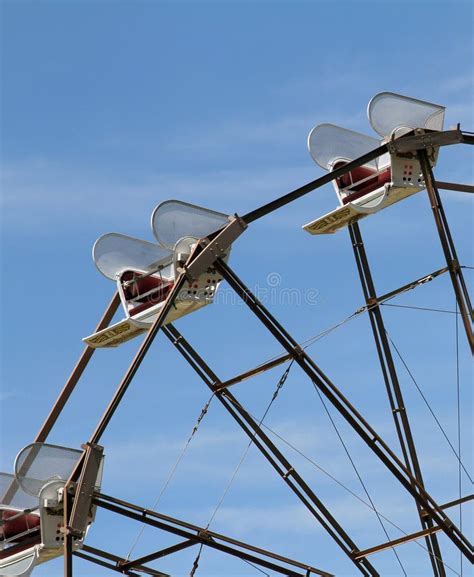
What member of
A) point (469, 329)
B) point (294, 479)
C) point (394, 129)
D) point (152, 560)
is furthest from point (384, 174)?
point (152, 560)

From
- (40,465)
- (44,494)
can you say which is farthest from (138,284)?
(44,494)

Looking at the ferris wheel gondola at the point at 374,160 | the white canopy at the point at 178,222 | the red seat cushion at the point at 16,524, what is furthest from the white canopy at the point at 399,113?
the red seat cushion at the point at 16,524

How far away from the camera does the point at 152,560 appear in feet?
141

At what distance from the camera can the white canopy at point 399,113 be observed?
45.3 m

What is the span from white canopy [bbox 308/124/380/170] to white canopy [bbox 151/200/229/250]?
439 centimetres

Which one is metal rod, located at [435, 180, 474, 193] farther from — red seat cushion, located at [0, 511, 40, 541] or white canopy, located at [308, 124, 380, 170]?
red seat cushion, located at [0, 511, 40, 541]

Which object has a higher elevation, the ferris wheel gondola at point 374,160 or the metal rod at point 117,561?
the ferris wheel gondola at point 374,160

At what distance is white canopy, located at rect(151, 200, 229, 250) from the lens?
43906mm

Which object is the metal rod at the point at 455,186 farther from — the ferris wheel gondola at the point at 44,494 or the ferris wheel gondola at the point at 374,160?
the ferris wheel gondola at the point at 44,494

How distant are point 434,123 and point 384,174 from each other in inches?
81.4

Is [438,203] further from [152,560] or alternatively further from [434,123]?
[152,560]

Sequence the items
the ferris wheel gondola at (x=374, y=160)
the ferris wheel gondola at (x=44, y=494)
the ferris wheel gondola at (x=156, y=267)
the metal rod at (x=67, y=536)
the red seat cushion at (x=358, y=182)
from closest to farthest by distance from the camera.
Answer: the metal rod at (x=67, y=536) → the ferris wheel gondola at (x=44, y=494) → the ferris wheel gondola at (x=156, y=267) → the ferris wheel gondola at (x=374, y=160) → the red seat cushion at (x=358, y=182)

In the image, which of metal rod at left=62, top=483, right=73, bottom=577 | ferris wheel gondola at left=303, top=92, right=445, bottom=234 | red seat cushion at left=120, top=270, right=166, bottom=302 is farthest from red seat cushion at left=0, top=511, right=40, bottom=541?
ferris wheel gondola at left=303, top=92, right=445, bottom=234

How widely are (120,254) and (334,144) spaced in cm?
717
